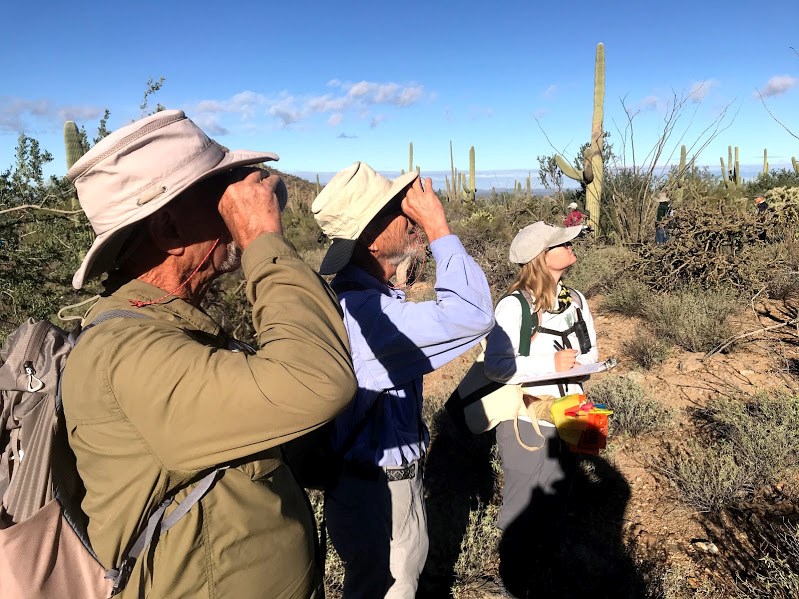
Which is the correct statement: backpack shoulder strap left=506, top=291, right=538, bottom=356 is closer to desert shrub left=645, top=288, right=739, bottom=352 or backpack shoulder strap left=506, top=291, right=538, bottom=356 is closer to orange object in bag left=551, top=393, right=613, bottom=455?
orange object in bag left=551, top=393, right=613, bottom=455

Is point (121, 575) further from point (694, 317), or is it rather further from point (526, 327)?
point (694, 317)

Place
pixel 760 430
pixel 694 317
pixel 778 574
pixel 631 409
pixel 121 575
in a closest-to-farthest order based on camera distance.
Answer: pixel 121 575 < pixel 778 574 < pixel 760 430 < pixel 631 409 < pixel 694 317

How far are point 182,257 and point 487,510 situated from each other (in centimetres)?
299

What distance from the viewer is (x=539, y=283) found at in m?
2.99

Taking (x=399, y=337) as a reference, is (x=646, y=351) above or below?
below

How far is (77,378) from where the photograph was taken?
104 cm

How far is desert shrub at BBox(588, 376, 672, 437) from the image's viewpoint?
15.1 feet

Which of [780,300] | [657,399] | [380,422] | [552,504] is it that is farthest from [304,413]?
[780,300]

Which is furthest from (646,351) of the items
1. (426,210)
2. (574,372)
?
(426,210)

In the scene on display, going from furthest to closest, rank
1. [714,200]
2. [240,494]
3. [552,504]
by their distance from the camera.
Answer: [714,200]
[552,504]
[240,494]

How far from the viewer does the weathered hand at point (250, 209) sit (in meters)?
1.17

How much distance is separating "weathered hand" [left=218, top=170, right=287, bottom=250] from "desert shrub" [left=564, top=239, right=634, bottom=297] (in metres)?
7.90

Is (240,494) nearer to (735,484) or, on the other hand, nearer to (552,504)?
(552,504)

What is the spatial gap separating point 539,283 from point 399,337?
1574mm
